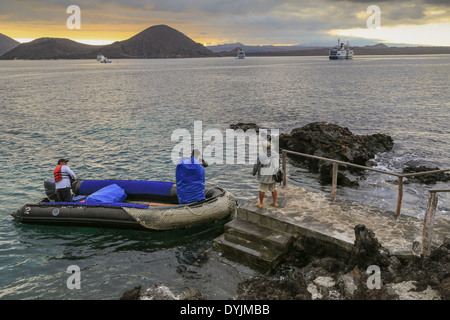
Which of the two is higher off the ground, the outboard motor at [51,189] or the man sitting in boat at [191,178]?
the man sitting in boat at [191,178]

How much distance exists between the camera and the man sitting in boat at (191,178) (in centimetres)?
1111

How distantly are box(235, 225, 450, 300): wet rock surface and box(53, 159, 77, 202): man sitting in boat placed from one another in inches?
303

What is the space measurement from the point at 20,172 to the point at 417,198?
20.3 metres

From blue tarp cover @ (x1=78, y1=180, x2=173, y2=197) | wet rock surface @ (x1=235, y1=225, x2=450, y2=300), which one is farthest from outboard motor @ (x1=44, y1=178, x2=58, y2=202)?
wet rock surface @ (x1=235, y1=225, x2=450, y2=300)

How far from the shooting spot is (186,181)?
11406mm

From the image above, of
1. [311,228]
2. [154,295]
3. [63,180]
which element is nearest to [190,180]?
[311,228]

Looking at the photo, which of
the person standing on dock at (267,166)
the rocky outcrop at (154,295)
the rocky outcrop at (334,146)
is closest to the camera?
the rocky outcrop at (154,295)

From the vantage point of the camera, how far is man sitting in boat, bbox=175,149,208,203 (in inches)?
437

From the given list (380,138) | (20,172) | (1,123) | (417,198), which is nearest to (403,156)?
(380,138)

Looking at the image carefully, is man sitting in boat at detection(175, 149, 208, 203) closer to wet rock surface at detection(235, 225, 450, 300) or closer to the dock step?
the dock step

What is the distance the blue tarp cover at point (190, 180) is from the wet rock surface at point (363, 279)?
429 centimetres

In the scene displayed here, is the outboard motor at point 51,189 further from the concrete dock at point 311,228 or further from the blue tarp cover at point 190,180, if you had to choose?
the concrete dock at point 311,228

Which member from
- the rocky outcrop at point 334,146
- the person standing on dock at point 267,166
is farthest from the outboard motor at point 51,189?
the rocky outcrop at point 334,146
